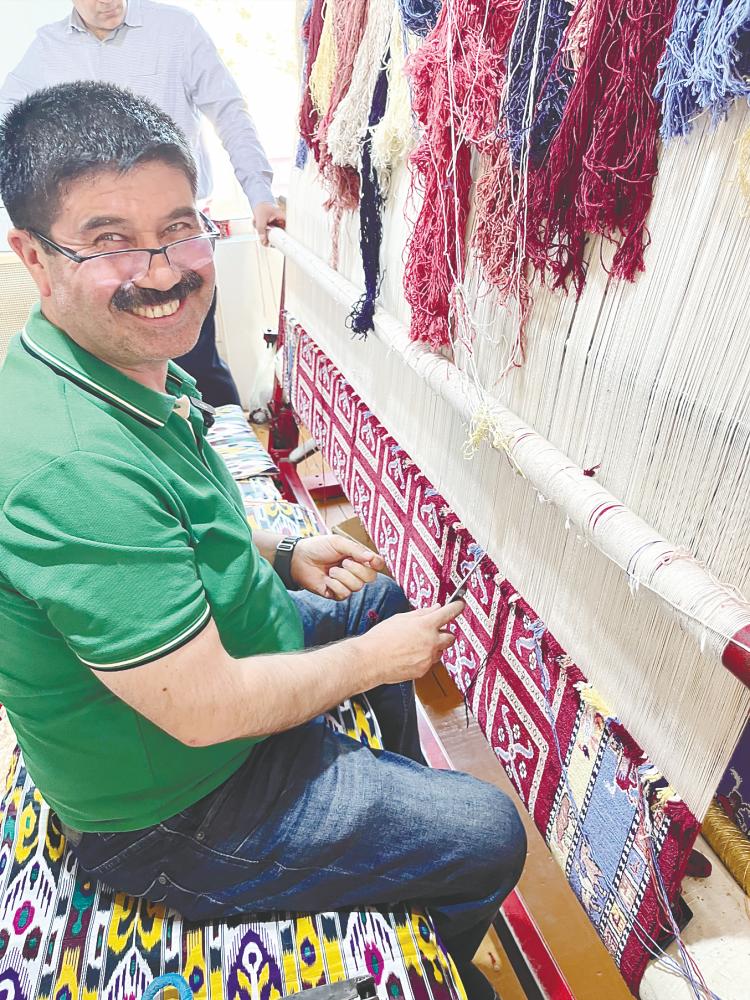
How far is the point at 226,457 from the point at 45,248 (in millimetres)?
1543

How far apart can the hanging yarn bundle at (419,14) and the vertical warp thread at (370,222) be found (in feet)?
0.73

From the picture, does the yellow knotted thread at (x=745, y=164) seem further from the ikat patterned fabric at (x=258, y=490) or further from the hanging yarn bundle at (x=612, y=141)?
the ikat patterned fabric at (x=258, y=490)

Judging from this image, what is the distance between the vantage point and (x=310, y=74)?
5.64 ft

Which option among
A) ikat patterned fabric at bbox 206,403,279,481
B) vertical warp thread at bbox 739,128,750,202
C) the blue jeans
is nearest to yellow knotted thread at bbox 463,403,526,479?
vertical warp thread at bbox 739,128,750,202

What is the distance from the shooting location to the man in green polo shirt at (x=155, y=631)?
739 millimetres

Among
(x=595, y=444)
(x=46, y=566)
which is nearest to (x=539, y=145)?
(x=595, y=444)

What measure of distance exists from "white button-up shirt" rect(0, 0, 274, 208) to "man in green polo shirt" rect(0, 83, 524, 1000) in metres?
1.55

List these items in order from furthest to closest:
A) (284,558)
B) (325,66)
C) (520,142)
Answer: (325,66)
(284,558)
(520,142)

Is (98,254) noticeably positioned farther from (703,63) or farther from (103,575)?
(703,63)

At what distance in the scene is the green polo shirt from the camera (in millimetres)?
720

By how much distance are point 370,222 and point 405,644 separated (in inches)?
34.2

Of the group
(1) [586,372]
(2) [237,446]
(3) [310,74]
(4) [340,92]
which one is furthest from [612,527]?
(2) [237,446]

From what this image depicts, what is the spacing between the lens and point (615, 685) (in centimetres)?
89

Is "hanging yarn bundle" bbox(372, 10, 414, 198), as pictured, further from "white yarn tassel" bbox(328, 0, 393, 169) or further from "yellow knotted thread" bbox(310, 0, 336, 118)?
"yellow knotted thread" bbox(310, 0, 336, 118)
